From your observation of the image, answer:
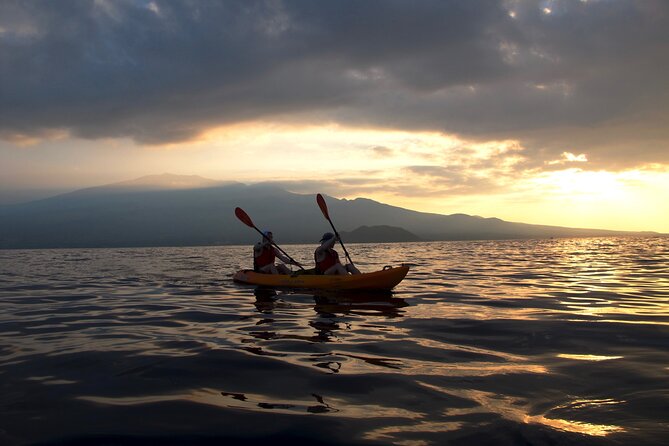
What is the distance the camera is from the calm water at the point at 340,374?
12.9 feet

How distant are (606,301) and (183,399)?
1104cm

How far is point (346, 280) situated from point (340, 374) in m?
8.72

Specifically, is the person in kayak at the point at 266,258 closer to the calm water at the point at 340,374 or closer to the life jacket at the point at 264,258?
the life jacket at the point at 264,258

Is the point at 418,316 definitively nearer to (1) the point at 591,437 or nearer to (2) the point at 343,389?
(2) the point at 343,389

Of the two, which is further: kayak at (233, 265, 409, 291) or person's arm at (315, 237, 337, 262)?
person's arm at (315, 237, 337, 262)

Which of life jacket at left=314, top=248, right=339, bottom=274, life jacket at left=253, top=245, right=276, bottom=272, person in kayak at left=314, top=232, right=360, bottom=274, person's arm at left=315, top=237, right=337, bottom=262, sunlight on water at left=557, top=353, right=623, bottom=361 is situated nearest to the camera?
sunlight on water at left=557, top=353, right=623, bottom=361

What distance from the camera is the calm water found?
3.94 metres

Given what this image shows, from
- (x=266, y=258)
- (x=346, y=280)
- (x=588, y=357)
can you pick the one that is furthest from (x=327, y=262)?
(x=588, y=357)

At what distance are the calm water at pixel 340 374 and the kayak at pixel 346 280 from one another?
2631 millimetres

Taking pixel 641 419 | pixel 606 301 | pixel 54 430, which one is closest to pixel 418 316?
pixel 606 301

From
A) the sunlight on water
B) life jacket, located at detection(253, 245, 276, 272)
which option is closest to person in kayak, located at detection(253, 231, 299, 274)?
life jacket, located at detection(253, 245, 276, 272)

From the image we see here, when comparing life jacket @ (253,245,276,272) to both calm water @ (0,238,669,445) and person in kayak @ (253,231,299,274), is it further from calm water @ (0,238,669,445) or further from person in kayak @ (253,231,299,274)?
calm water @ (0,238,669,445)

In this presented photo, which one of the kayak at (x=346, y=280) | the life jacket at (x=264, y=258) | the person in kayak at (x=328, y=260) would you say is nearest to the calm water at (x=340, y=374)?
the kayak at (x=346, y=280)

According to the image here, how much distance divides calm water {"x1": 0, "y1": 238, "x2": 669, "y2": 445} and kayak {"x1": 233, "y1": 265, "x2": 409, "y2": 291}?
2631 millimetres
